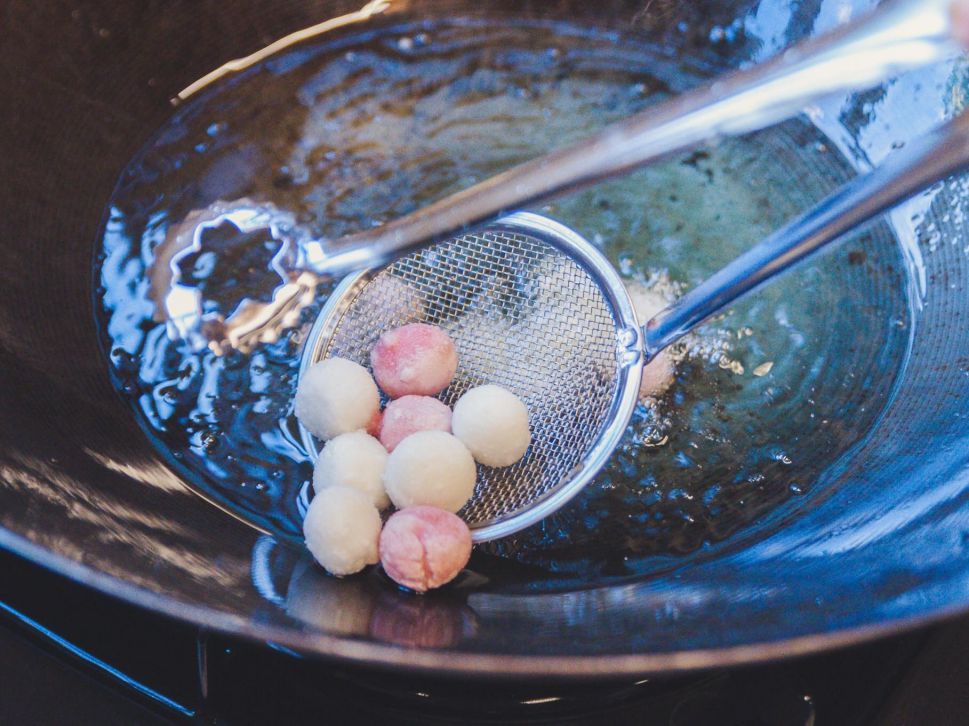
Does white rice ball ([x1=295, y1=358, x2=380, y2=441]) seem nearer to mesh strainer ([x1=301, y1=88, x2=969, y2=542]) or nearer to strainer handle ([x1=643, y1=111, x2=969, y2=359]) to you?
mesh strainer ([x1=301, y1=88, x2=969, y2=542])

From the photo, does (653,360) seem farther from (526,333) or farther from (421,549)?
(421,549)

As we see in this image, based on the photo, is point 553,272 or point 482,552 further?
point 553,272

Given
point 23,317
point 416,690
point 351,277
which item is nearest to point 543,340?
point 351,277

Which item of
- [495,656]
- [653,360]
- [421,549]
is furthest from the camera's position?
[653,360]

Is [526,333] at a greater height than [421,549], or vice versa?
[526,333]

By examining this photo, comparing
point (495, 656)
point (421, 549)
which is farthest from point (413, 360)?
point (495, 656)

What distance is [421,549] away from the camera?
1.83 ft

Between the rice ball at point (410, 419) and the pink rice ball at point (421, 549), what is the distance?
7 cm

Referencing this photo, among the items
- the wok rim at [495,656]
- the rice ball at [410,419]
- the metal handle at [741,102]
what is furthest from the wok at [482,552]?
the metal handle at [741,102]

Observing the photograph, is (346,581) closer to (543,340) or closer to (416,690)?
(416,690)

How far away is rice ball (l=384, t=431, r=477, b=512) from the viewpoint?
584mm

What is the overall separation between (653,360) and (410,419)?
221mm

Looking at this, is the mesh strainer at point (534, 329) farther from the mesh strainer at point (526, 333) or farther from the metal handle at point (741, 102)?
the metal handle at point (741, 102)

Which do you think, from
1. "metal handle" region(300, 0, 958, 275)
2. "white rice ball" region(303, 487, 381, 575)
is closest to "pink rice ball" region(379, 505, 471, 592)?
"white rice ball" region(303, 487, 381, 575)
